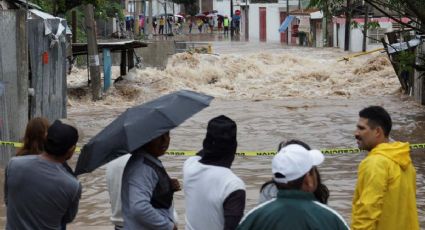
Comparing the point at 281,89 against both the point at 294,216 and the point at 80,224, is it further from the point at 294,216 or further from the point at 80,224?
the point at 294,216

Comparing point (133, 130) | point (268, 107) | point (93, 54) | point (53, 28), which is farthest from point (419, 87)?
point (133, 130)

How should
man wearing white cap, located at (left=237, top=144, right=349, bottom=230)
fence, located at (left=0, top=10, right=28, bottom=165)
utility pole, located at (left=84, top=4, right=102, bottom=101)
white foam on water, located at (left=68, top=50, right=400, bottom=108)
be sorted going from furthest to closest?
1. white foam on water, located at (left=68, top=50, right=400, bottom=108)
2. utility pole, located at (left=84, top=4, right=102, bottom=101)
3. fence, located at (left=0, top=10, right=28, bottom=165)
4. man wearing white cap, located at (left=237, top=144, right=349, bottom=230)

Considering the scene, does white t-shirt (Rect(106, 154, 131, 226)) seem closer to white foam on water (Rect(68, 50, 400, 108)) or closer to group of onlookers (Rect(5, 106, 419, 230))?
group of onlookers (Rect(5, 106, 419, 230))

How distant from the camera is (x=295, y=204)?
3633 millimetres

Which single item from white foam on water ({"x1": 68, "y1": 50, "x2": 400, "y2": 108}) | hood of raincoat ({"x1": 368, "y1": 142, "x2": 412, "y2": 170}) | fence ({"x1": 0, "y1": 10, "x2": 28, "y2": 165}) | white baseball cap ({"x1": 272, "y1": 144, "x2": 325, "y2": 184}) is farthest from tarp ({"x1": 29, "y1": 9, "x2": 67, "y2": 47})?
white baseball cap ({"x1": 272, "y1": 144, "x2": 325, "y2": 184})

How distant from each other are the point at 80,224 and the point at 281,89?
1737 centimetres

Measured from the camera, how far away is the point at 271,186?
4188mm

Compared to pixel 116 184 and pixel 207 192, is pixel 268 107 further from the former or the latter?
pixel 207 192

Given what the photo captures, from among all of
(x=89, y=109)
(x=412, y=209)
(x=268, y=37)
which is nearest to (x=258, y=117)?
(x=89, y=109)

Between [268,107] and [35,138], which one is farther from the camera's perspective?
[268,107]

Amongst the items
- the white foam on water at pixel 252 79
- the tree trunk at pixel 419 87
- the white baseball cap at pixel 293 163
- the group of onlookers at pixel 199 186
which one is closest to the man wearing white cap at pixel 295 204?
the white baseball cap at pixel 293 163

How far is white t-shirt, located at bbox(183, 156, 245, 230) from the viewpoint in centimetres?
441

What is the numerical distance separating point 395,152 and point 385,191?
0.25 meters

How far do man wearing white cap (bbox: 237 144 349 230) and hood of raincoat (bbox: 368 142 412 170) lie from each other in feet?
3.11
